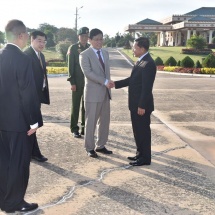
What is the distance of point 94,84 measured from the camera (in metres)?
4.82

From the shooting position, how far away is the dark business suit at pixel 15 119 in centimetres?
282

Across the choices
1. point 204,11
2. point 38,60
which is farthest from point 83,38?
point 204,11

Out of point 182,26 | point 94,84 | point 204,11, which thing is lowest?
point 94,84

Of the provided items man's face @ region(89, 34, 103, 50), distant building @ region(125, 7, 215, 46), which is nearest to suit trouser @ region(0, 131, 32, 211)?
man's face @ region(89, 34, 103, 50)

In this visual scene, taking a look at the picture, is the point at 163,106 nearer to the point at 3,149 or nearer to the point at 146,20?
the point at 3,149

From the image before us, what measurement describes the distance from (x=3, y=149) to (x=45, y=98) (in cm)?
174

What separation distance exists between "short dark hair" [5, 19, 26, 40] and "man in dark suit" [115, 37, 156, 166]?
188 cm

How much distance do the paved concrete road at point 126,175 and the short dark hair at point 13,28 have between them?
1.74m

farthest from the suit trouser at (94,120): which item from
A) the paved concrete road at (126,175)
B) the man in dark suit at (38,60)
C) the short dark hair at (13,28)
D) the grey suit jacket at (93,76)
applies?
the short dark hair at (13,28)

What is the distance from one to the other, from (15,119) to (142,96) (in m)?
1.92

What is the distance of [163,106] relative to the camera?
29.7ft

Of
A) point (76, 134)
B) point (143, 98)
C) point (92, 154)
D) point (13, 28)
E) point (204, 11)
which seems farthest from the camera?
point (204, 11)

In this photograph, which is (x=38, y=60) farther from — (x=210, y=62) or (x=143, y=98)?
(x=210, y=62)

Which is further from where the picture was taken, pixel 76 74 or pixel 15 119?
pixel 76 74
